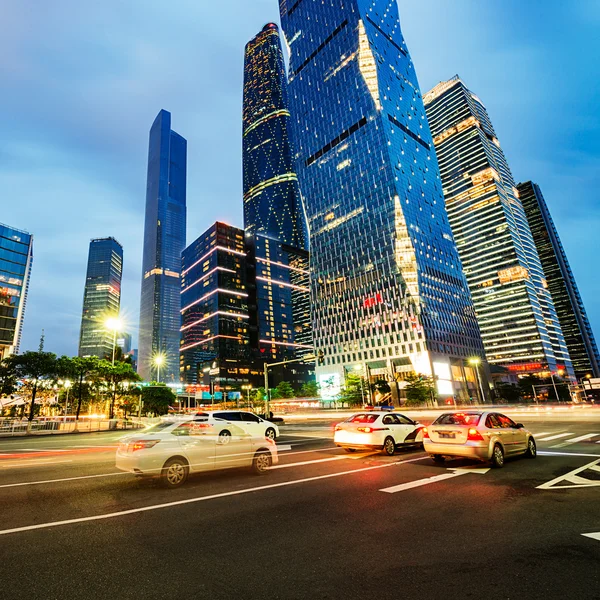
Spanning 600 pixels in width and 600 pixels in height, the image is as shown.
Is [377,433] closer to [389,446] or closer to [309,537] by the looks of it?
[389,446]

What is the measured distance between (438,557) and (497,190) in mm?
194816

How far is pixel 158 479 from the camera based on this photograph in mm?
8883

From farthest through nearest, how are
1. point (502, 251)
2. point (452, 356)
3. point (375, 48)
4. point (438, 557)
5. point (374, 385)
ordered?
point (502, 251)
point (375, 48)
point (452, 356)
point (374, 385)
point (438, 557)

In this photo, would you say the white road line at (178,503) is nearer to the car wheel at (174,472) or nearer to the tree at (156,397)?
the car wheel at (174,472)

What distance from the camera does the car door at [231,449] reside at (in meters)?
9.31

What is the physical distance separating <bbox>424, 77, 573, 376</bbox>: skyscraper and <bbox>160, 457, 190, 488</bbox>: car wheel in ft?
573

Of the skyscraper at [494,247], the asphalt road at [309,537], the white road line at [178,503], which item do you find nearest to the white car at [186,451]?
the asphalt road at [309,537]

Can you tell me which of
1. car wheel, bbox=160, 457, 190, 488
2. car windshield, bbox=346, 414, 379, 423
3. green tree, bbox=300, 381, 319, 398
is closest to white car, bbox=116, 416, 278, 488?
car wheel, bbox=160, 457, 190, 488

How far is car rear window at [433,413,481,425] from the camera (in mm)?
10477

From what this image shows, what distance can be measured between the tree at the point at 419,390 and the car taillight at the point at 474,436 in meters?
78.0

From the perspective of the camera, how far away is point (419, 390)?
8238 cm

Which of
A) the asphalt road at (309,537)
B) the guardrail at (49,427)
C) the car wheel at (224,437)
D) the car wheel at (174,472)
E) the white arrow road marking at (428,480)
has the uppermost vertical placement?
the guardrail at (49,427)

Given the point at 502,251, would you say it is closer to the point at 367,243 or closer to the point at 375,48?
the point at 367,243

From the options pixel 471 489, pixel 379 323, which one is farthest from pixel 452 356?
pixel 471 489
